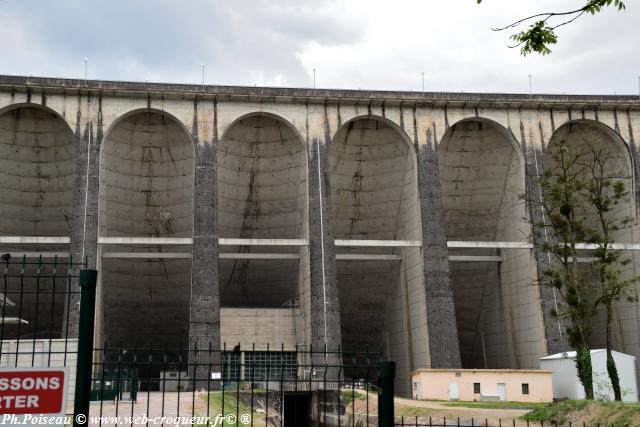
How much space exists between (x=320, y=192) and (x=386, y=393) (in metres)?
33.7

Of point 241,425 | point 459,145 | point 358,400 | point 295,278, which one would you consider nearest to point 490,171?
point 459,145

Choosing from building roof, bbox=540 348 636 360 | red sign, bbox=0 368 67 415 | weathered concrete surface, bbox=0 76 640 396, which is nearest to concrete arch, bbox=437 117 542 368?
weathered concrete surface, bbox=0 76 640 396

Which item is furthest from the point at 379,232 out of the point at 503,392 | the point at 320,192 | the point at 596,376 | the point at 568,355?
the point at 596,376

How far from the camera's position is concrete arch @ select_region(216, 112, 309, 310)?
44656 millimetres

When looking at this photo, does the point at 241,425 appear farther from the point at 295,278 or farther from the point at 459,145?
the point at 459,145

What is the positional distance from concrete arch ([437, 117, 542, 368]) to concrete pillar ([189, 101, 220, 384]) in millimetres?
14572

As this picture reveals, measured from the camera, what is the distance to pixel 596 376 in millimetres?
36250

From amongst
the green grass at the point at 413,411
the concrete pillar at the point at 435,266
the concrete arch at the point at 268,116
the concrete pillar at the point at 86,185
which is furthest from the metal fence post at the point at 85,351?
the concrete arch at the point at 268,116

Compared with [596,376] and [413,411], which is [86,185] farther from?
[596,376]

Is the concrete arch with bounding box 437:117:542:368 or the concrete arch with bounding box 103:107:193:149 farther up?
the concrete arch with bounding box 103:107:193:149

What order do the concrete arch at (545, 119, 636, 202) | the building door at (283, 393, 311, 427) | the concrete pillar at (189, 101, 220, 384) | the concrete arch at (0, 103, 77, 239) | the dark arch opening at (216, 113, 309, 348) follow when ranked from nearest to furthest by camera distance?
1. the building door at (283, 393, 311, 427)
2. the concrete pillar at (189, 101, 220, 384)
3. the concrete arch at (0, 103, 77, 239)
4. the dark arch opening at (216, 113, 309, 348)
5. the concrete arch at (545, 119, 636, 202)

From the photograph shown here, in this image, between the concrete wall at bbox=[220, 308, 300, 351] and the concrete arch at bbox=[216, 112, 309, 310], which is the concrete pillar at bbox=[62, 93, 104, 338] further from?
the concrete wall at bbox=[220, 308, 300, 351]

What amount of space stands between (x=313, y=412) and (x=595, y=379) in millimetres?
14605

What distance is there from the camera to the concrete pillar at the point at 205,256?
129ft
